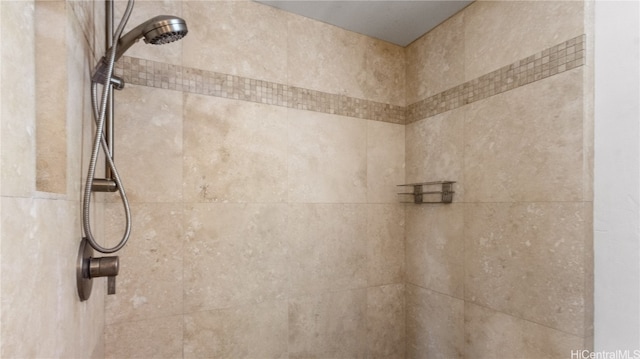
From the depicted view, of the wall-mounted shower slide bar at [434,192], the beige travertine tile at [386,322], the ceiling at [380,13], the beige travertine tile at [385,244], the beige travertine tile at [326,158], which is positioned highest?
the ceiling at [380,13]

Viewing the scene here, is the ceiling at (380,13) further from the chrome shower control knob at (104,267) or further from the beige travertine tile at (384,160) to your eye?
the chrome shower control knob at (104,267)

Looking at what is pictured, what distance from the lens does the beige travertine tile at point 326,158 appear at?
5.50ft

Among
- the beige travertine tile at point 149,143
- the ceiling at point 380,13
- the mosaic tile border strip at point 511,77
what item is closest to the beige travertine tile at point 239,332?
the beige travertine tile at point 149,143

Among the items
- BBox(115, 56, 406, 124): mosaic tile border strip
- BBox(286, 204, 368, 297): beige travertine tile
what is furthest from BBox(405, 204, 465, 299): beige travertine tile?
BBox(115, 56, 406, 124): mosaic tile border strip

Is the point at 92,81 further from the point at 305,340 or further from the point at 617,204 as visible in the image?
the point at 617,204

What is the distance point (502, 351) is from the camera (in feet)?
4.57

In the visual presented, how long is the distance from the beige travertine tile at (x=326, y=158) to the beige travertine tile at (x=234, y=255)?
0.20m

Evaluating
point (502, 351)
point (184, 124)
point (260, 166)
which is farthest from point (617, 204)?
point (184, 124)

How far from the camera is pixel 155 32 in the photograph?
3.16 feet

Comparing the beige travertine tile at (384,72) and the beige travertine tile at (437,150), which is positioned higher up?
the beige travertine tile at (384,72)

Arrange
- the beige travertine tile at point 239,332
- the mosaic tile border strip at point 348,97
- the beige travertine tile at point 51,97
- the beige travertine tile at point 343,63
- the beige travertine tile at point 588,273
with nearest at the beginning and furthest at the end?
the beige travertine tile at point 51,97 < the beige travertine tile at point 588,273 < the mosaic tile border strip at point 348,97 < the beige travertine tile at point 239,332 < the beige travertine tile at point 343,63

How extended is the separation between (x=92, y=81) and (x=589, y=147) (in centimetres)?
169

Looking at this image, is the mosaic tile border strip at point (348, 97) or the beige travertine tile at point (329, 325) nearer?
the mosaic tile border strip at point (348, 97)

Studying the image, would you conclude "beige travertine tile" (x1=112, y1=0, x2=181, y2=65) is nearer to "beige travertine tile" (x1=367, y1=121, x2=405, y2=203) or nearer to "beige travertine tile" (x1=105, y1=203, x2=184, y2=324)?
"beige travertine tile" (x1=105, y1=203, x2=184, y2=324)
